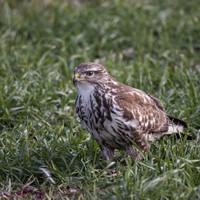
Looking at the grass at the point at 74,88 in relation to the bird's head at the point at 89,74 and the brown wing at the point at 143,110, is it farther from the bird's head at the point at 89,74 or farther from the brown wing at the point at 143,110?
the bird's head at the point at 89,74

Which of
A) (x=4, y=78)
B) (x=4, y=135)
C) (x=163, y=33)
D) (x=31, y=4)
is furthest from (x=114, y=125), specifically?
(x=31, y=4)

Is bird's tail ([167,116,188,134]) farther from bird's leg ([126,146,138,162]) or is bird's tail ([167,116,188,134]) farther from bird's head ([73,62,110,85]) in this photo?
bird's head ([73,62,110,85])

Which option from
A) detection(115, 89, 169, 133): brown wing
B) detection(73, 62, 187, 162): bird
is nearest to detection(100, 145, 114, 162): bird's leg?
detection(73, 62, 187, 162): bird

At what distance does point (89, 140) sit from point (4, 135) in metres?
0.97

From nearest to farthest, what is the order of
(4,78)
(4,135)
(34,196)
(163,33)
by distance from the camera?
(34,196) → (4,135) → (4,78) → (163,33)

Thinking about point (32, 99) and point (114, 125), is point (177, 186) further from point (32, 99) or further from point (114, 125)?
point (32, 99)

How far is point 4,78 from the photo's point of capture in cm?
904

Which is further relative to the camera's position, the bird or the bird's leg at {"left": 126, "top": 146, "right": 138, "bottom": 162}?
the bird's leg at {"left": 126, "top": 146, "right": 138, "bottom": 162}

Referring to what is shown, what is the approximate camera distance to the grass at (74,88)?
20.2ft

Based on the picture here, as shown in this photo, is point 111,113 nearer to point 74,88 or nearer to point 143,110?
point 143,110

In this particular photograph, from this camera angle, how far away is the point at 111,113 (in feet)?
21.1

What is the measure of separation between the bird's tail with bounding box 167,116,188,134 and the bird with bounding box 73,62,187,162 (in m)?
0.20

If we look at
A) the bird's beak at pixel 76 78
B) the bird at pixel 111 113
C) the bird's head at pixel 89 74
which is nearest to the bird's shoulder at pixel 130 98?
the bird at pixel 111 113

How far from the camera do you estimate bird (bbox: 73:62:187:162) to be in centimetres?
646
